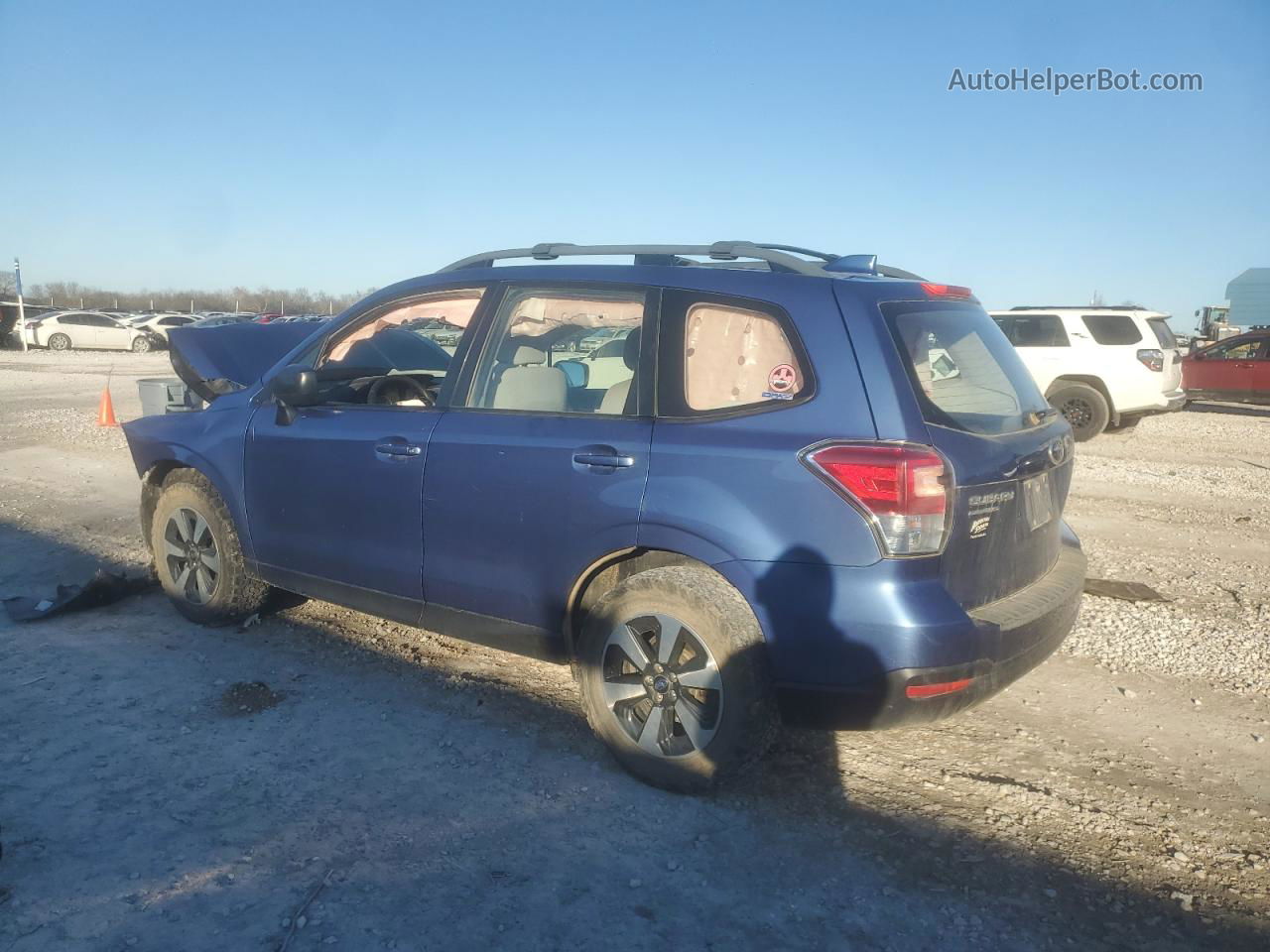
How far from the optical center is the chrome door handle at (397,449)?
3.99 meters

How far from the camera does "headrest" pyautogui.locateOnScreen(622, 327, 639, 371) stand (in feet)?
11.9

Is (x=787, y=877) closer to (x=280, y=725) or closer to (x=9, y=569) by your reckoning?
(x=280, y=725)

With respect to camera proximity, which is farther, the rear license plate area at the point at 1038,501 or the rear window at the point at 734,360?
the rear license plate area at the point at 1038,501

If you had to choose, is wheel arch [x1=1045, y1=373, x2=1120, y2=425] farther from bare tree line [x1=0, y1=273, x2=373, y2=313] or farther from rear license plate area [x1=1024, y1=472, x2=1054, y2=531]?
bare tree line [x1=0, y1=273, x2=373, y2=313]

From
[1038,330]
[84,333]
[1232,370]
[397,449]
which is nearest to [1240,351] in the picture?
[1232,370]

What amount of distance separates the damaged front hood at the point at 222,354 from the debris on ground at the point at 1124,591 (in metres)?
4.93

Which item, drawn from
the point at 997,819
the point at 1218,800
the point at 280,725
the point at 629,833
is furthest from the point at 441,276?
the point at 1218,800

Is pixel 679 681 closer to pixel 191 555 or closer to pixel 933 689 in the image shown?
pixel 933 689

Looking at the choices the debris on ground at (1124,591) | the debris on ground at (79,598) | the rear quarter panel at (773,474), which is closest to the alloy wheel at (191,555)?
the debris on ground at (79,598)

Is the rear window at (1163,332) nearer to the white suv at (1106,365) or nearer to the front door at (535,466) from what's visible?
the white suv at (1106,365)

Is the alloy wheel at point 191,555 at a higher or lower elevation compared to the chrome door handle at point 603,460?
lower

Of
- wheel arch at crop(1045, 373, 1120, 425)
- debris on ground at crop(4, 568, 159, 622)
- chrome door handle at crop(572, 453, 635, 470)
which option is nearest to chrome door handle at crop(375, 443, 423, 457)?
chrome door handle at crop(572, 453, 635, 470)

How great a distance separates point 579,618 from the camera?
12.0 ft

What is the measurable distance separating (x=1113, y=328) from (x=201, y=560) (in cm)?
1250
